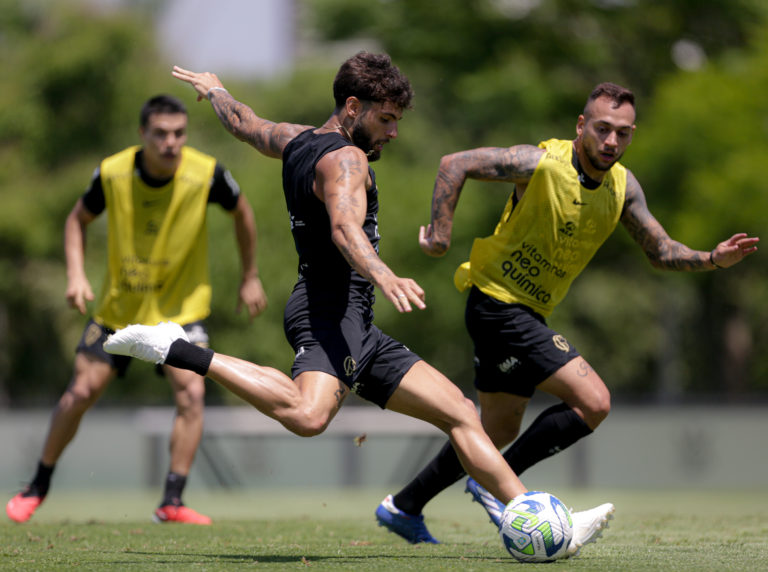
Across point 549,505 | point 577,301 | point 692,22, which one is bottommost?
point 577,301

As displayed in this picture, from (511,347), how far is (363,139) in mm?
1531

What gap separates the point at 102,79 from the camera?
1183 inches

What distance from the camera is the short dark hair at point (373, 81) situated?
19.2 ft

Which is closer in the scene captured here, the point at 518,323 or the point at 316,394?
the point at 316,394

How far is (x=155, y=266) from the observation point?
849 centimetres

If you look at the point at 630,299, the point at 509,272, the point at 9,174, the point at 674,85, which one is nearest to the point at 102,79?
the point at 9,174

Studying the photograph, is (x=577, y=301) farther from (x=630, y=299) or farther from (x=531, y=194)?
(x=531, y=194)

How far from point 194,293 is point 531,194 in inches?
111

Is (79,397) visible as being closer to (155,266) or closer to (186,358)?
(155,266)

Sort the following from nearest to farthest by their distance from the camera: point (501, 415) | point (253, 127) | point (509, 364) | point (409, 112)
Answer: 1. point (253, 127)
2. point (509, 364)
3. point (501, 415)
4. point (409, 112)

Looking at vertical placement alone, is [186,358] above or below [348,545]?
above

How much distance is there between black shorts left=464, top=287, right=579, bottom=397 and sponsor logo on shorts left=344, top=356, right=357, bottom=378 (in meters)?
1.11

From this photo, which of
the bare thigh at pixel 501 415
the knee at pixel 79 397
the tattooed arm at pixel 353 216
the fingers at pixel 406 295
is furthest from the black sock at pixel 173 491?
the fingers at pixel 406 295

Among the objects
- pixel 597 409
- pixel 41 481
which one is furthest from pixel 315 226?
pixel 41 481
